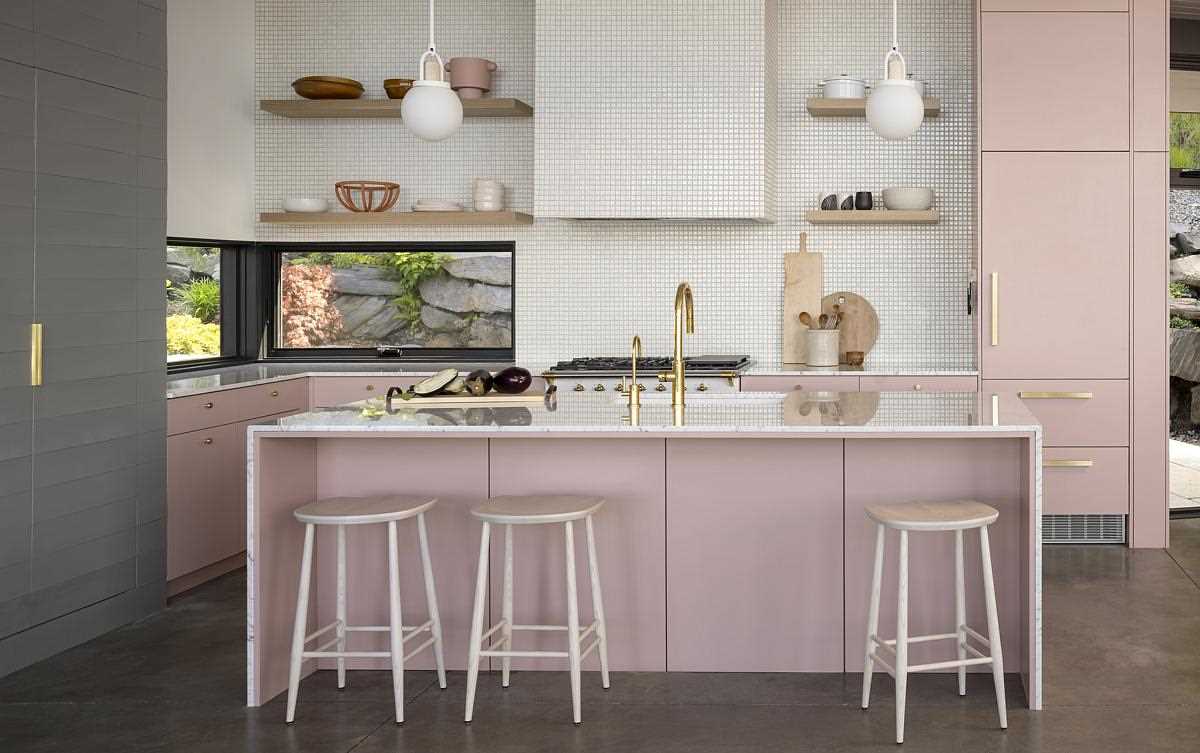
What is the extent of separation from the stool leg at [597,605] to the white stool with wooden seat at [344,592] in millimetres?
479

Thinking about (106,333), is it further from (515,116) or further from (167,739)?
(515,116)

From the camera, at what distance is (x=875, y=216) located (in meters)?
6.30

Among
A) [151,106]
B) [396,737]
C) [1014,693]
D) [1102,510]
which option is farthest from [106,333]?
[1102,510]

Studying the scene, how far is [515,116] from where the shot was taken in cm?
663

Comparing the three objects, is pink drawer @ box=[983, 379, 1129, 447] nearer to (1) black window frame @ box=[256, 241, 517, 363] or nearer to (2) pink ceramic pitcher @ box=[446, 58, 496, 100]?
(1) black window frame @ box=[256, 241, 517, 363]

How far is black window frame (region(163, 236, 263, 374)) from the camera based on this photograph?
6.69 meters

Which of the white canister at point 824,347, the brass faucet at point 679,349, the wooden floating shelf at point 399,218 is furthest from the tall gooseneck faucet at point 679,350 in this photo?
the wooden floating shelf at point 399,218

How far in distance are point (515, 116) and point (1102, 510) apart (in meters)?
3.53

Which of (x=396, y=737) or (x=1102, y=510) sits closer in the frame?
(x=396, y=737)

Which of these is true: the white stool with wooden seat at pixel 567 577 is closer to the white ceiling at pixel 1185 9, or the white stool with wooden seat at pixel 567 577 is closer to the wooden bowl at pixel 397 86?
the wooden bowl at pixel 397 86

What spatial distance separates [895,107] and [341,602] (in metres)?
2.33

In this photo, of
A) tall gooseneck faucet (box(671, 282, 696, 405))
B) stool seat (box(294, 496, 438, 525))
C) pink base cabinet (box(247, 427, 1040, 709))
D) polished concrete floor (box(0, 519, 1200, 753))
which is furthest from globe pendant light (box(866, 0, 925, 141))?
stool seat (box(294, 496, 438, 525))

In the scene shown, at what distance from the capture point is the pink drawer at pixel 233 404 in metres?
5.05

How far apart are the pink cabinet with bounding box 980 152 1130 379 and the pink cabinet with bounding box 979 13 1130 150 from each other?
7 centimetres
